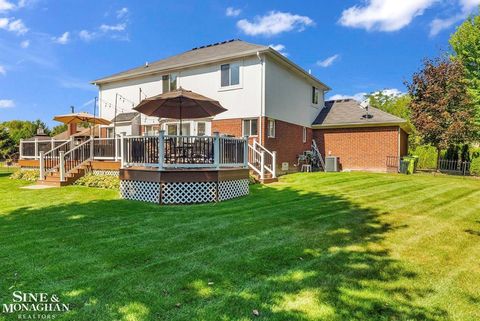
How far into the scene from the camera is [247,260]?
441 cm

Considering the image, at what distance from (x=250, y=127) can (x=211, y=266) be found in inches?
474

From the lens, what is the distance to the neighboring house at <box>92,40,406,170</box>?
15.4 meters

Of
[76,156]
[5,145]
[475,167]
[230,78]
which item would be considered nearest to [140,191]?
[76,156]

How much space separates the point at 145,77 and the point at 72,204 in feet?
40.7

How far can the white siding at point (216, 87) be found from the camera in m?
15.3

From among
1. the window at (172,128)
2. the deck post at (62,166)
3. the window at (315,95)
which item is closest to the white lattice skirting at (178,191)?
the deck post at (62,166)

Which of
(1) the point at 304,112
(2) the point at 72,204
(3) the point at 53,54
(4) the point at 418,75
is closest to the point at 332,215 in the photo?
(2) the point at 72,204

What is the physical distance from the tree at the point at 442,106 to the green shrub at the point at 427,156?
4.19 m

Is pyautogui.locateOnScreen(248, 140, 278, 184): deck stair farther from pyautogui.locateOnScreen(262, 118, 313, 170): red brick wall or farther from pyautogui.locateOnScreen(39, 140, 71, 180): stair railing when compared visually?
pyautogui.locateOnScreen(39, 140, 71, 180): stair railing

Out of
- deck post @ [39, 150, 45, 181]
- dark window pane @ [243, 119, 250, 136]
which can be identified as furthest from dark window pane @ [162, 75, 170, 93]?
deck post @ [39, 150, 45, 181]

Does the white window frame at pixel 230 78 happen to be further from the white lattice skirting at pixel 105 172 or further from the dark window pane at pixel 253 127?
the white lattice skirting at pixel 105 172

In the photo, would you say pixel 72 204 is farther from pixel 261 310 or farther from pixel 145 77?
pixel 145 77

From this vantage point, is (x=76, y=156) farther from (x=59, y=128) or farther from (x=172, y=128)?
(x=59, y=128)

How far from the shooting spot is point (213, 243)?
519 cm
